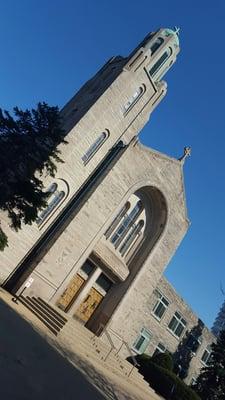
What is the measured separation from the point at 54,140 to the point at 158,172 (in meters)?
12.5

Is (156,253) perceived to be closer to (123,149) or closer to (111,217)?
(111,217)

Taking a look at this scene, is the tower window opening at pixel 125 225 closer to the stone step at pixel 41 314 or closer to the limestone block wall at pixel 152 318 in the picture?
the limestone block wall at pixel 152 318

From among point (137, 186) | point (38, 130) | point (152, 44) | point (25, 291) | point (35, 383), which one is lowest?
point (35, 383)

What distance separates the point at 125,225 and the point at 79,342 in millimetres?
10532

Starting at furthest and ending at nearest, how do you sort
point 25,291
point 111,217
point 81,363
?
point 111,217
point 25,291
point 81,363

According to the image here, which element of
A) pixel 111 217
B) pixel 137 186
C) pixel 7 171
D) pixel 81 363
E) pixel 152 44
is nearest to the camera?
pixel 81 363

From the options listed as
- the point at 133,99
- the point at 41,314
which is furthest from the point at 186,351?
the point at 133,99

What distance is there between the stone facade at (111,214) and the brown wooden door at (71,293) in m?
0.06

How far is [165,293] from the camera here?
32.1 m

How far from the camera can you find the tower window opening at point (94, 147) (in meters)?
24.1

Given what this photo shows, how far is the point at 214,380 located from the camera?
32625 mm

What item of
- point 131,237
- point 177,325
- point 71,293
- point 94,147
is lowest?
point 71,293

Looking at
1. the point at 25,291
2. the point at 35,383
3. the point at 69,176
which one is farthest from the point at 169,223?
the point at 35,383

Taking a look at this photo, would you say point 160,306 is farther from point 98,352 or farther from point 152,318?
point 98,352
